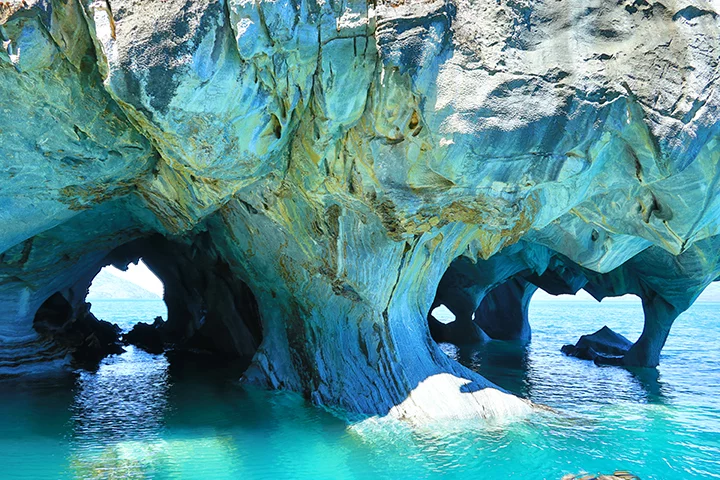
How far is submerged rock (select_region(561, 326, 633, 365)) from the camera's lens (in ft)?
53.1

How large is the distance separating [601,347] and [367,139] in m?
13.4

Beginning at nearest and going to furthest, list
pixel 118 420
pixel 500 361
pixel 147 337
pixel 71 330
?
pixel 118 420 → pixel 71 330 → pixel 500 361 → pixel 147 337

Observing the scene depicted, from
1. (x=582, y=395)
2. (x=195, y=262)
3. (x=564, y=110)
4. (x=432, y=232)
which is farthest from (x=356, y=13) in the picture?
(x=195, y=262)

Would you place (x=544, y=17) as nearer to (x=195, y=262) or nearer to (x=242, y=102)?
(x=242, y=102)

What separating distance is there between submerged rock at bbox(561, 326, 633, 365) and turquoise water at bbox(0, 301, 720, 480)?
214 inches

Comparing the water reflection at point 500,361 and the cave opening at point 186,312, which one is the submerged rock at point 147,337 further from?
the water reflection at point 500,361

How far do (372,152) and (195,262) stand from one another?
8978mm

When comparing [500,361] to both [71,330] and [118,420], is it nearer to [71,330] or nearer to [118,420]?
[118,420]

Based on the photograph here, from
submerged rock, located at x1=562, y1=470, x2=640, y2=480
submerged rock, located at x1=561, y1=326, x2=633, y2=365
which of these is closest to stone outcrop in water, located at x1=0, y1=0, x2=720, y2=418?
submerged rock, located at x1=562, y1=470, x2=640, y2=480

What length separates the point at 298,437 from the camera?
22.3 feet

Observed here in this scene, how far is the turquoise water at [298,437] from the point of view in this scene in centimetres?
577

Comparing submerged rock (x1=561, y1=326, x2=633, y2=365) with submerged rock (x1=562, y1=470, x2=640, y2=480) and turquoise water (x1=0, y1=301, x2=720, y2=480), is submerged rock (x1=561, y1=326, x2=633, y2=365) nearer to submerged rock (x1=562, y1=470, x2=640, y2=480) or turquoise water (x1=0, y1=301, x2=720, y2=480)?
turquoise water (x1=0, y1=301, x2=720, y2=480)

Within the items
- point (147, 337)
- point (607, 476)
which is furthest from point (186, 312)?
point (607, 476)

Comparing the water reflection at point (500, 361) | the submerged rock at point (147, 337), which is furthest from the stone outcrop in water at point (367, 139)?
the submerged rock at point (147, 337)
